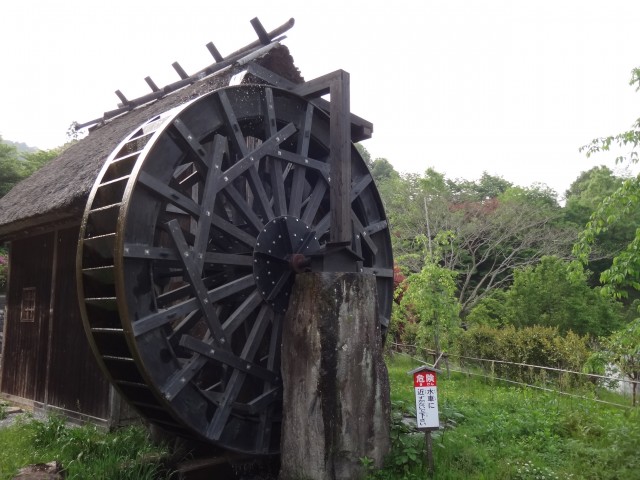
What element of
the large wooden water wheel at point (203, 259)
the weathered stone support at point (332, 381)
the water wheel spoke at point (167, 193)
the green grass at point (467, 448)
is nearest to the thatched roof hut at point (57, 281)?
the green grass at point (467, 448)

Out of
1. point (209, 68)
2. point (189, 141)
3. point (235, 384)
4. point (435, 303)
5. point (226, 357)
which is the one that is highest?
point (209, 68)

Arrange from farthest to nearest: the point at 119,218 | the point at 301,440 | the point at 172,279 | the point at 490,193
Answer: the point at 490,193 → the point at 172,279 → the point at 301,440 → the point at 119,218

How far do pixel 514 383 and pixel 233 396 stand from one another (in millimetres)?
8027

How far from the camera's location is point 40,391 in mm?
7828

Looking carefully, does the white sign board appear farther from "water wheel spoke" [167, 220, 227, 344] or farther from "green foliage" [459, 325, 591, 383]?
"green foliage" [459, 325, 591, 383]

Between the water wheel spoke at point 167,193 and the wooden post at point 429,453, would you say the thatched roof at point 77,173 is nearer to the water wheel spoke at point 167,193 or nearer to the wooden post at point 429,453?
the water wheel spoke at point 167,193

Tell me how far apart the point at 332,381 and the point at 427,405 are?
919mm

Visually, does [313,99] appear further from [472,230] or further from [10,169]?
[10,169]

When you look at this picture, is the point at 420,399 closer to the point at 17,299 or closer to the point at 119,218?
the point at 119,218

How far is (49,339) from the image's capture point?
7.68m

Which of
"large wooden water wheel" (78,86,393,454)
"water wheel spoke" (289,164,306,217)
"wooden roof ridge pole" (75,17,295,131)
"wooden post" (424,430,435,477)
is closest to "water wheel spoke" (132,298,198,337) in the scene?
"large wooden water wheel" (78,86,393,454)

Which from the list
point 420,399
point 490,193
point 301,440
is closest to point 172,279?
point 301,440

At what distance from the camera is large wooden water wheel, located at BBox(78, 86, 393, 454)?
454 centimetres

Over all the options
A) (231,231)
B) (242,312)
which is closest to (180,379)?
(242,312)
